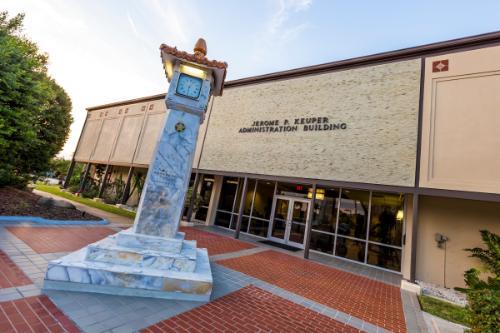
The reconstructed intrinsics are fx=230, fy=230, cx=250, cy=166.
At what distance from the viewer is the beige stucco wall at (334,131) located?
9.38m

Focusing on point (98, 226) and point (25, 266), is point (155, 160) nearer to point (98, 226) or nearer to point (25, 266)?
point (25, 266)

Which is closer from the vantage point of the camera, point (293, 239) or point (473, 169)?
point (473, 169)

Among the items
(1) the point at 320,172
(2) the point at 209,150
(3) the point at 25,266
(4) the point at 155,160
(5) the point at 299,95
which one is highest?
(5) the point at 299,95

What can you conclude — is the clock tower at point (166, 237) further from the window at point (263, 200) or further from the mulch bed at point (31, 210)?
the window at point (263, 200)

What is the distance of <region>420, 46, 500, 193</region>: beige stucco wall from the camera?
775 cm

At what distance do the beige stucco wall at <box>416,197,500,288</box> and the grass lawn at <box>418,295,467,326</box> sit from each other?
2499mm

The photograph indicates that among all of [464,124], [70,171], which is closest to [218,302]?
[464,124]

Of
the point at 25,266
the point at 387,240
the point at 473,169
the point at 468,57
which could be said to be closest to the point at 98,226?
the point at 25,266

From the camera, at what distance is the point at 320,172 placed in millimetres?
10609

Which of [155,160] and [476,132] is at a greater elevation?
[476,132]

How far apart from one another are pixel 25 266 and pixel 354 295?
7.52 meters

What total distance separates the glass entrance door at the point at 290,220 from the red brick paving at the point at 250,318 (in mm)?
7476

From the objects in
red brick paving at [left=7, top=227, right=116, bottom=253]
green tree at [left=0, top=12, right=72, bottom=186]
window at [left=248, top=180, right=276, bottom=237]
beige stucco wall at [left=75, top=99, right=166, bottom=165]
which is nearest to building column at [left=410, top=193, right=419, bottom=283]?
window at [left=248, top=180, right=276, bottom=237]

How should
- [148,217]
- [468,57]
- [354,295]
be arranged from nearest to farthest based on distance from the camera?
[148,217] < [354,295] < [468,57]
